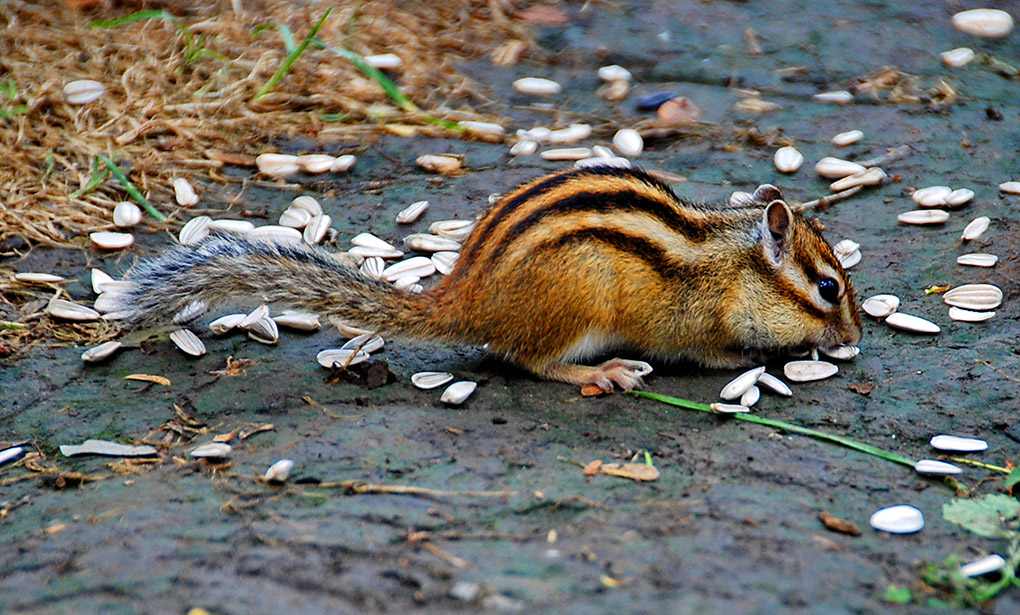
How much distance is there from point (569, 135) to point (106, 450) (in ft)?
11.4

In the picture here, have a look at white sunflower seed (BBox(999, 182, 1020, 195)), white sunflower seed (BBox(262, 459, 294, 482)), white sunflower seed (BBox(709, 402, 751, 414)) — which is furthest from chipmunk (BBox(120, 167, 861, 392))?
white sunflower seed (BBox(999, 182, 1020, 195))

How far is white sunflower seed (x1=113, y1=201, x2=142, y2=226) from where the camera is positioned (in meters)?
5.07

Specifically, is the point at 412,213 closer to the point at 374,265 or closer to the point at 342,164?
the point at 374,265

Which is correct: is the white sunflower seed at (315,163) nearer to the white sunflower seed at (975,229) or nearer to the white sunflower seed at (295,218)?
the white sunflower seed at (295,218)

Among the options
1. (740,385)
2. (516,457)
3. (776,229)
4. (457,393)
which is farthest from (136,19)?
(740,385)

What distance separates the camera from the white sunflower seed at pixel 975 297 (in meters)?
4.15

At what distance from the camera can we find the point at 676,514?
8.88ft

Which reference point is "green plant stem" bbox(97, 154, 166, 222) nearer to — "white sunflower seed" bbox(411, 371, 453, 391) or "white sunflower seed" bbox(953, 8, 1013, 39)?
"white sunflower seed" bbox(411, 371, 453, 391)

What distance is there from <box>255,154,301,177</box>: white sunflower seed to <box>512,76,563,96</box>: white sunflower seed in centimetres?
168

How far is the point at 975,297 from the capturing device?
4188 mm

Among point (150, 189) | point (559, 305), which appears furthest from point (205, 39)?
point (559, 305)

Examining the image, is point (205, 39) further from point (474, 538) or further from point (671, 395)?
point (474, 538)

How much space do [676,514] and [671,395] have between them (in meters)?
1.06

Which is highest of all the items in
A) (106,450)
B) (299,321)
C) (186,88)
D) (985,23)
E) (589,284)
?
(985,23)
